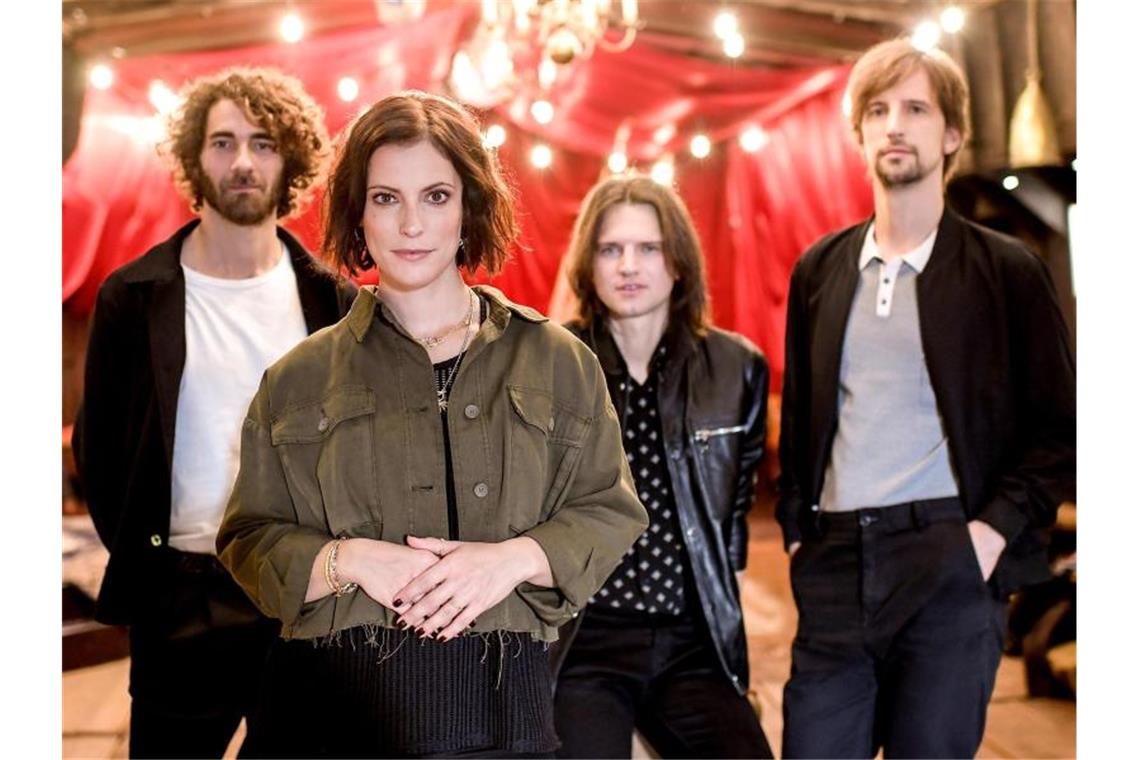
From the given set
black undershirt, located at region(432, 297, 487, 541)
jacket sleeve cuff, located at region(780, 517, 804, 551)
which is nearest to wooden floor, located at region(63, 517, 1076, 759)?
jacket sleeve cuff, located at region(780, 517, 804, 551)

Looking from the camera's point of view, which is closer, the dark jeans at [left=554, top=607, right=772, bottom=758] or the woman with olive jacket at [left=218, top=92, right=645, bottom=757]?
the woman with olive jacket at [left=218, top=92, right=645, bottom=757]

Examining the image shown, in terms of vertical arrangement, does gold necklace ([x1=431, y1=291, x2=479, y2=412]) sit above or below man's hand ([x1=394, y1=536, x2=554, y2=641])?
above

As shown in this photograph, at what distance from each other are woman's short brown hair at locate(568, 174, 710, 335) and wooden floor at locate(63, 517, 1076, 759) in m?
→ 0.53

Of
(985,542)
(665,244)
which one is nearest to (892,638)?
(985,542)

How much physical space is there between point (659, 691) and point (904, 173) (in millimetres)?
1128

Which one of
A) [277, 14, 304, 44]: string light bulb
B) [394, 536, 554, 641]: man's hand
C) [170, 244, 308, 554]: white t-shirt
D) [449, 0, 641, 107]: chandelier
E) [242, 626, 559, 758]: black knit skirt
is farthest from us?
[449, 0, 641, 107]: chandelier

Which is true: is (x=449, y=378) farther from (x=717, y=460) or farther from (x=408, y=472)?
(x=717, y=460)

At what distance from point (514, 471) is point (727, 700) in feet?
2.82

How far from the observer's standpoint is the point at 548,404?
151 cm

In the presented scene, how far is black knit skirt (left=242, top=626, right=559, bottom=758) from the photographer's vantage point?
1487 millimetres

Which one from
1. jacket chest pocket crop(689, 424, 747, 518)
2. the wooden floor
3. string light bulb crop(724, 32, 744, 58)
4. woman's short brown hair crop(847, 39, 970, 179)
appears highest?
string light bulb crop(724, 32, 744, 58)

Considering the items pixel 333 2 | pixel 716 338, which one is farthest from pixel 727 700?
pixel 333 2

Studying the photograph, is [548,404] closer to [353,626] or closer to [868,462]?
[353,626]

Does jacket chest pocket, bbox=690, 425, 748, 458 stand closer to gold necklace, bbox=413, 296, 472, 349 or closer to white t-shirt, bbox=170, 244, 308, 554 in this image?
gold necklace, bbox=413, 296, 472, 349
